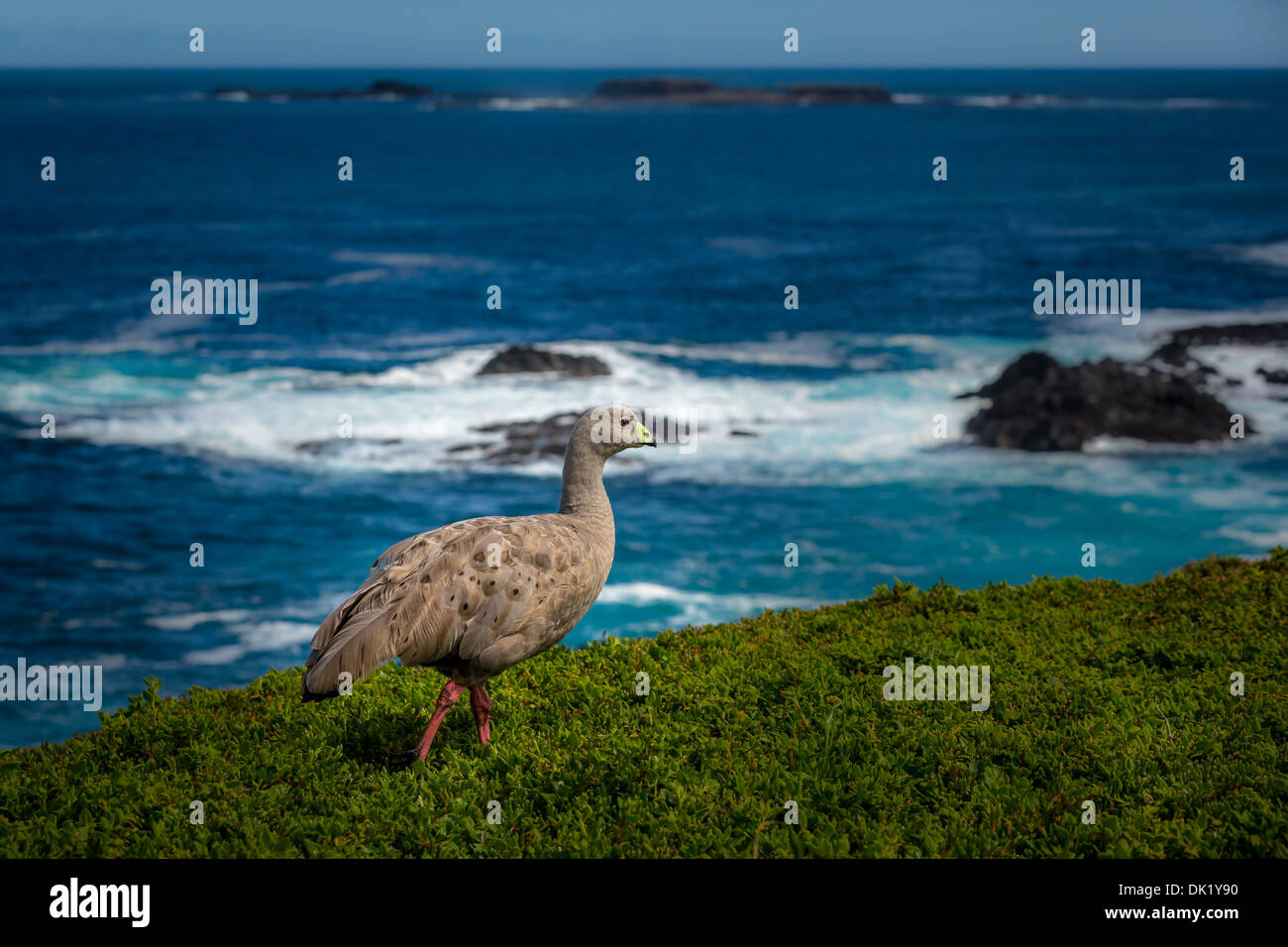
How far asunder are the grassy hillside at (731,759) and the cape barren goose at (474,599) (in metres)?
1.00

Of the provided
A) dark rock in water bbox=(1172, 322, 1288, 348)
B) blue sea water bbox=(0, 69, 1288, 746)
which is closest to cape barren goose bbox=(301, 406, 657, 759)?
blue sea water bbox=(0, 69, 1288, 746)

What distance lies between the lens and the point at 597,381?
139ft

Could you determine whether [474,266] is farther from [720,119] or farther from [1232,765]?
[720,119]

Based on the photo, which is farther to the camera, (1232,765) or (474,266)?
(474,266)

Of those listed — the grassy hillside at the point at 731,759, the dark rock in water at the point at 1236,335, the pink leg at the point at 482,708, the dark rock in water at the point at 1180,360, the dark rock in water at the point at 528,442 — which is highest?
the dark rock in water at the point at 1236,335

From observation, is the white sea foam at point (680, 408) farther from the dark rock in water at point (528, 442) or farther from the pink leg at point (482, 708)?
the pink leg at point (482, 708)

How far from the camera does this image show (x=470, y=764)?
30.4 feet

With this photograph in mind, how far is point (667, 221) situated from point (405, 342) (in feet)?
122

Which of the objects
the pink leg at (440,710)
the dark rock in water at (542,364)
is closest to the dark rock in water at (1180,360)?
the dark rock in water at (542,364)

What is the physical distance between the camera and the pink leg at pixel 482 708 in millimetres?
9531

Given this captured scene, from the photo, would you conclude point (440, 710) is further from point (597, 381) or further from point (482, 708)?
point (597, 381)

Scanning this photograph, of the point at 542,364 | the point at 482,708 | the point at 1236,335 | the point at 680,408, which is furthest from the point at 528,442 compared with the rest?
the point at 1236,335

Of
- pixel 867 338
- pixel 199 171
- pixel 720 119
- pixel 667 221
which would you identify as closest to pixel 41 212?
pixel 199 171

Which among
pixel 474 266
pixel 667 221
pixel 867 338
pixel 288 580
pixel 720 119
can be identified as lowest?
pixel 288 580
